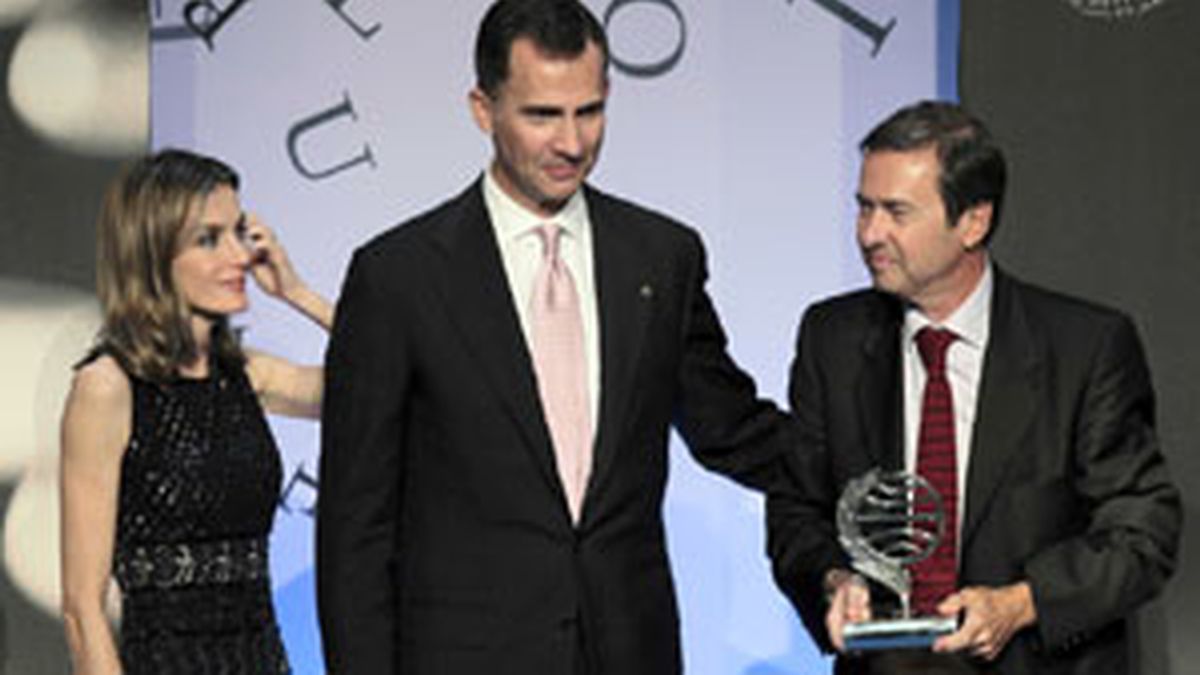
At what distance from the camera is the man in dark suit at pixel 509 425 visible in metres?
3.25

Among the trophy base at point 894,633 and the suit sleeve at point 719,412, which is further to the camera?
the suit sleeve at point 719,412

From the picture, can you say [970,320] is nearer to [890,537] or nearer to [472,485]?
[890,537]

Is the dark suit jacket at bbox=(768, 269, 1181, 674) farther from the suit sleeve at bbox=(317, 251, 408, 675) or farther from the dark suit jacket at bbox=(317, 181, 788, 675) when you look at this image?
the suit sleeve at bbox=(317, 251, 408, 675)

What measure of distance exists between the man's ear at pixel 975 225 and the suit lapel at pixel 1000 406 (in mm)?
130

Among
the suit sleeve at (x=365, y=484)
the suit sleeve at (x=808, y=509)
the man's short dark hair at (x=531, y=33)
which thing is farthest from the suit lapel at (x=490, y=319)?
the suit sleeve at (x=808, y=509)

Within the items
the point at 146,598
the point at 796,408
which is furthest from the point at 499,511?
the point at 146,598

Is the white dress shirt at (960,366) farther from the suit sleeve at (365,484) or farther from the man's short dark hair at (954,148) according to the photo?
the suit sleeve at (365,484)

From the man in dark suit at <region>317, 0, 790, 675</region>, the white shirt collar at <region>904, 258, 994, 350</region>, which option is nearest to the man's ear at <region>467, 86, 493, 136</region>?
the man in dark suit at <region>317, 0, 790, 675</region>

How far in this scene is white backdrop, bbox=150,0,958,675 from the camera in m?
4.95

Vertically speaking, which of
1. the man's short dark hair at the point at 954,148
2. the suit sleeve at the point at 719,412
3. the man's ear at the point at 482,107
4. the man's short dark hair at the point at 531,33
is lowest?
the suit sleeve at the point at 719,412

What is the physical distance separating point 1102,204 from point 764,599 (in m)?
1.20

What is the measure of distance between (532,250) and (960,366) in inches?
28.6

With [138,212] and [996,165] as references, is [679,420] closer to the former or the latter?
[996,165]

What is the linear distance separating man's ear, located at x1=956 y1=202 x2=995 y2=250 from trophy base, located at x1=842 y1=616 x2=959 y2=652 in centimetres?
68
